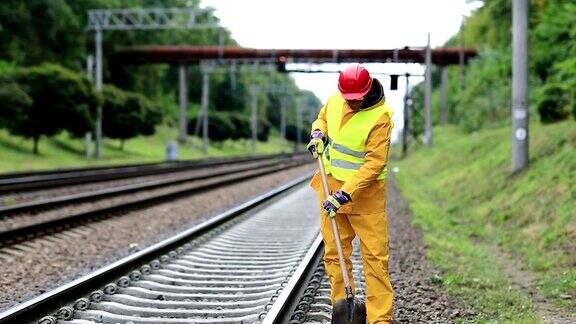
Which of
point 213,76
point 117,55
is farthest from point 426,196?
point 213,76

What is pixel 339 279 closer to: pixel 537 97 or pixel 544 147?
pixel 544 147

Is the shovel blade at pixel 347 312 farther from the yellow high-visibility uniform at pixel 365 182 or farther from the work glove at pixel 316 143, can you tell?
the work glove at pixel 316 143

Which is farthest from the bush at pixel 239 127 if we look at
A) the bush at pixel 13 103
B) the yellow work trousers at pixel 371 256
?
the yellow work trousers at pixel 371 256

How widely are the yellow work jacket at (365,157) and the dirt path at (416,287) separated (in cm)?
119

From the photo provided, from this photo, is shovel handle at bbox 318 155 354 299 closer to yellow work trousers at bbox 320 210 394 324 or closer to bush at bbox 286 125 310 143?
yellow work trousers at bbox 320 210 394 324

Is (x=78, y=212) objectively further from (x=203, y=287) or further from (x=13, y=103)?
(x=13, y=103)

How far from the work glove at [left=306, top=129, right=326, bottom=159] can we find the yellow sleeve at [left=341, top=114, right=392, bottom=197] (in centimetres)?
40

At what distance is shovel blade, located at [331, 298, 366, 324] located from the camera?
5.48m

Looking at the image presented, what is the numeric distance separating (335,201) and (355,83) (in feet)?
2.78

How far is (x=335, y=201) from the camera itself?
205 inches

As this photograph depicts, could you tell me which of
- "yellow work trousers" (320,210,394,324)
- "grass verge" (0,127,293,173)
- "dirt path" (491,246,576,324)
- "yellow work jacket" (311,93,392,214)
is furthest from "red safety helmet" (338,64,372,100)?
"grass verge" (0,127,293,173)

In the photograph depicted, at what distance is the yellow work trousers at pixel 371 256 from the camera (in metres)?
5.43

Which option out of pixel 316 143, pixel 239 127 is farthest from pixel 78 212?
pixel 239 127

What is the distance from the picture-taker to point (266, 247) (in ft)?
33.3
